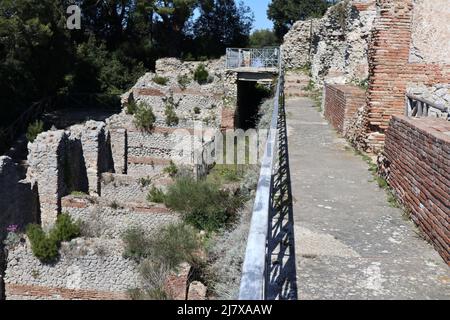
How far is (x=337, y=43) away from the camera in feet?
57.6

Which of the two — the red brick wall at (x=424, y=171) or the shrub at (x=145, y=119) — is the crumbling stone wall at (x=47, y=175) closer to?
the shrub at (x=145, y=119)

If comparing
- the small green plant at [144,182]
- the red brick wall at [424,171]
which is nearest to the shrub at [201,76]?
the small green plant at [144,182]

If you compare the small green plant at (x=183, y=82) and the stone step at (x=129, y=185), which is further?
the small green plant at (x=183, y=82)

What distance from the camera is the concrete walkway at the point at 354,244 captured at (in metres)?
4.08

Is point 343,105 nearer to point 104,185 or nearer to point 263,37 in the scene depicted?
point 104,185

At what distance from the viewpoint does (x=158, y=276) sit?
898 centimetres

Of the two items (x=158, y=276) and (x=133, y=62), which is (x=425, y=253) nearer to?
(x=158, y=276)

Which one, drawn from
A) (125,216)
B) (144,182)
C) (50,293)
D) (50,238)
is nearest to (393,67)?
(50,238)

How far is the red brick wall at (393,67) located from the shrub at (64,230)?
621 centimetres

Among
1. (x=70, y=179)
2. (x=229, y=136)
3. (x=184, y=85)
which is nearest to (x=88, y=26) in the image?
(x=184, y=85)

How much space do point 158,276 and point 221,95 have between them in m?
13.9

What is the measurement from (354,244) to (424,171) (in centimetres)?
112

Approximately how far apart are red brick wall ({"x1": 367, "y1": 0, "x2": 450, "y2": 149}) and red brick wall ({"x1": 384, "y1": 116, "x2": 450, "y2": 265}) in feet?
5.64

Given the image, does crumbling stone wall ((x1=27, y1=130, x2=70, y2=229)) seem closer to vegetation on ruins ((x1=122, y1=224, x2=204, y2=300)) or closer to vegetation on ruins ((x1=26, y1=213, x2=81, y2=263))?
vegetation on ruins ((x1=26, y1=213, x2=81, y2=263))
